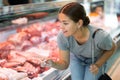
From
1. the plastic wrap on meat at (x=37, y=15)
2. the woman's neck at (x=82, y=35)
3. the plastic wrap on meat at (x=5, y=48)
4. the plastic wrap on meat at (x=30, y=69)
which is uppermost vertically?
the plastic wrap on meat at (x=37, y=15)

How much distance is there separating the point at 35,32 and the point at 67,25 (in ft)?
3.12

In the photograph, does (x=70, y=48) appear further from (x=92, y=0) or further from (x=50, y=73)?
(x=92, y=0)

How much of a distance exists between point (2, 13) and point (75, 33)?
63 cm

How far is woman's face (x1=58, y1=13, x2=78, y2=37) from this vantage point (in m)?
1.91

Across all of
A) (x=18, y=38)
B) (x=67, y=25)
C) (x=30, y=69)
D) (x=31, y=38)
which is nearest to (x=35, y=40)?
(x=31, y=38)

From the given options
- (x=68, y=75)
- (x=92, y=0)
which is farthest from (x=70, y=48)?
(x=92, y=0)

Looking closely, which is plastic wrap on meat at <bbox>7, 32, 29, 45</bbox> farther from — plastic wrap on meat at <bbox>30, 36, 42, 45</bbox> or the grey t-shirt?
the grey t-shirt

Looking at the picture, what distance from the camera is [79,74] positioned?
2301 millimetres

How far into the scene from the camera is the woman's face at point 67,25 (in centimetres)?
191

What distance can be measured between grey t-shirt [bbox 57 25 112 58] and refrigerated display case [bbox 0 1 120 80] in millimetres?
291

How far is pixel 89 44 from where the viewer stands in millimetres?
2098

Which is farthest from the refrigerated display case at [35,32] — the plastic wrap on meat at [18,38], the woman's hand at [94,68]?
the woman's hand at [94,68]

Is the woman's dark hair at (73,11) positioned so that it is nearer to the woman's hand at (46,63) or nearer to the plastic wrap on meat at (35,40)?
the woman's hand at (46,63)

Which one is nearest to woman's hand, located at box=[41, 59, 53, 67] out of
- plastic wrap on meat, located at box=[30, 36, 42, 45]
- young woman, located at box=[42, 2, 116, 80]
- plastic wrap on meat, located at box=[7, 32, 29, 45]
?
young woman, located at box=[42, 2, 116, 80]
